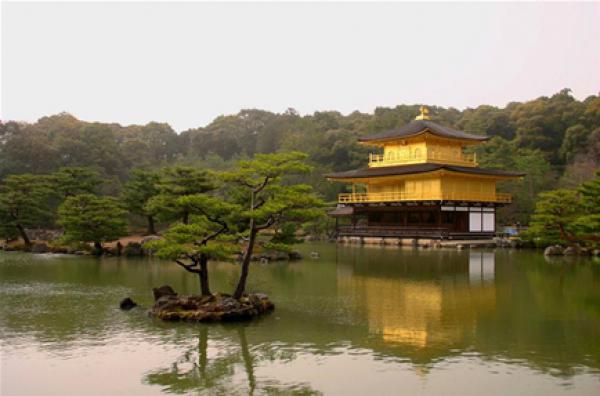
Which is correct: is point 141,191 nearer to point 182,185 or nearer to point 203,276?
point 182,185

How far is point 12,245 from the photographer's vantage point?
32.5m

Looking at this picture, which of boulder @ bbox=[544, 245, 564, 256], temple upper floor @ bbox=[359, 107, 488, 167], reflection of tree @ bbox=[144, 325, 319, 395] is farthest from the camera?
temple upper floor @ bbox=[359, 107, 488, 167]

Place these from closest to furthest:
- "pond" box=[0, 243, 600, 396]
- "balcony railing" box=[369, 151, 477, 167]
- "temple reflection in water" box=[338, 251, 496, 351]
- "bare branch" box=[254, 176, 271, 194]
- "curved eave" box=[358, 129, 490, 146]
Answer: "pond" box=[0, 243, 600, 396]
"temple reflection in water" box=[338, 251, 496, 351]
"bare branch" box=[254, 176, 271, 194]
"curved eave" box=[358, 129, 490, 146]
"balcony railing" box=[369, 151, 477, 167]

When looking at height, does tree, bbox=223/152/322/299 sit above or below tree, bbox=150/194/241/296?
above

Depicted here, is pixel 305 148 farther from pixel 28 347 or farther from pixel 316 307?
pixel 28 347

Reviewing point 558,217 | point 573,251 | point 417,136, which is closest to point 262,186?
point 558,217

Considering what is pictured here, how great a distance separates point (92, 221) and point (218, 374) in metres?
20.4

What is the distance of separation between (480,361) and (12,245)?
1149 inches

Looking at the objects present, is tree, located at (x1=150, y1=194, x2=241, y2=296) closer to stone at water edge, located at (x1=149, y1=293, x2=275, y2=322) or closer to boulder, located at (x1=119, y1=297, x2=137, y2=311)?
stone at water edge, located at (x1=149, y1=293, x2=275, y2=322)

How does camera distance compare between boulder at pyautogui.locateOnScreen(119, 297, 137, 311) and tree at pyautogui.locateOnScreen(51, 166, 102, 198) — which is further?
tree at pyautogui.locateOnScreen(51, 166, 102, 198)

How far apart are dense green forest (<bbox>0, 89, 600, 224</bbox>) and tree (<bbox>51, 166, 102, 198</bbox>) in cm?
165

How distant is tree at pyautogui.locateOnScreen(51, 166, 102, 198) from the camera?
1380 inches

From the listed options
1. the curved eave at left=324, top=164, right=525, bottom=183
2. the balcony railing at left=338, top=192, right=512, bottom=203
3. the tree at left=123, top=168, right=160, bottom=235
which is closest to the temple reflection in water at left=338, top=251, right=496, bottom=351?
the balcony railing at left=338, top=192, right=512, bottom=203

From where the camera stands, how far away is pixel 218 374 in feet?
29.6
